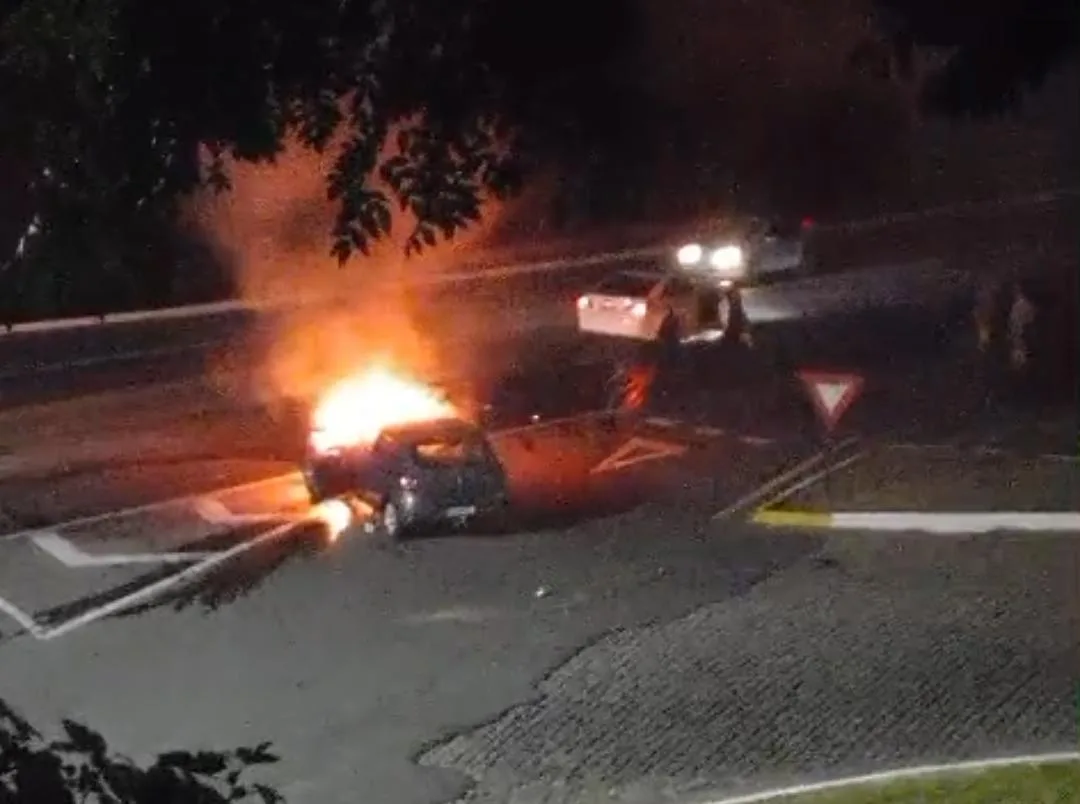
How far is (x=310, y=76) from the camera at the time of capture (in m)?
5.59

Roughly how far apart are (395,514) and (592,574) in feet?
6.47

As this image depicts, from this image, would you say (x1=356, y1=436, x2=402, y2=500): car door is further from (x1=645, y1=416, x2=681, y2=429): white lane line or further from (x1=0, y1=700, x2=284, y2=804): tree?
(x1=0, y1=700, x2=284, y2=804): tree

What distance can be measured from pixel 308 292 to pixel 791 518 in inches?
604

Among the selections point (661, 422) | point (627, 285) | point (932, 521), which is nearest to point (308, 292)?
point (627, 285)

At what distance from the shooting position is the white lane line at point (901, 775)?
8812mm

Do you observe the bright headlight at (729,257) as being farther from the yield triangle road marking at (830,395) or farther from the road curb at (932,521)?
the yield triangle road marking at (830,395)

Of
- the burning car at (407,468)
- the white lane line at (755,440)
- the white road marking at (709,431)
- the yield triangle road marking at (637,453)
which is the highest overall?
the burning car at (407,468)

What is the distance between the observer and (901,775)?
8883 mm

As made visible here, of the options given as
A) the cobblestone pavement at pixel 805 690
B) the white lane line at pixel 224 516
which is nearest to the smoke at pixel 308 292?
the white lane line at pixel 224 516

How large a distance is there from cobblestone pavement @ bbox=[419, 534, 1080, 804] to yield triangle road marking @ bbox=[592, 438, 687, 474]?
12.1 feet

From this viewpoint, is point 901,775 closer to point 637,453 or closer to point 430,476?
point 430,476

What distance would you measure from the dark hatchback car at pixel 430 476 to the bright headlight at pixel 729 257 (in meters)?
10.9

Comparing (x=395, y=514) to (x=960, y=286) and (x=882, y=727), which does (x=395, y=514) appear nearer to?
(x=882, y=727)

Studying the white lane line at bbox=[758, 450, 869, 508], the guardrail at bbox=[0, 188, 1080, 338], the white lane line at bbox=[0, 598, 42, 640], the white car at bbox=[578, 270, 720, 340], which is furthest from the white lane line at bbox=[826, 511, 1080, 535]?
the guardrail at bbox=[0, 188, 1080, 338]
